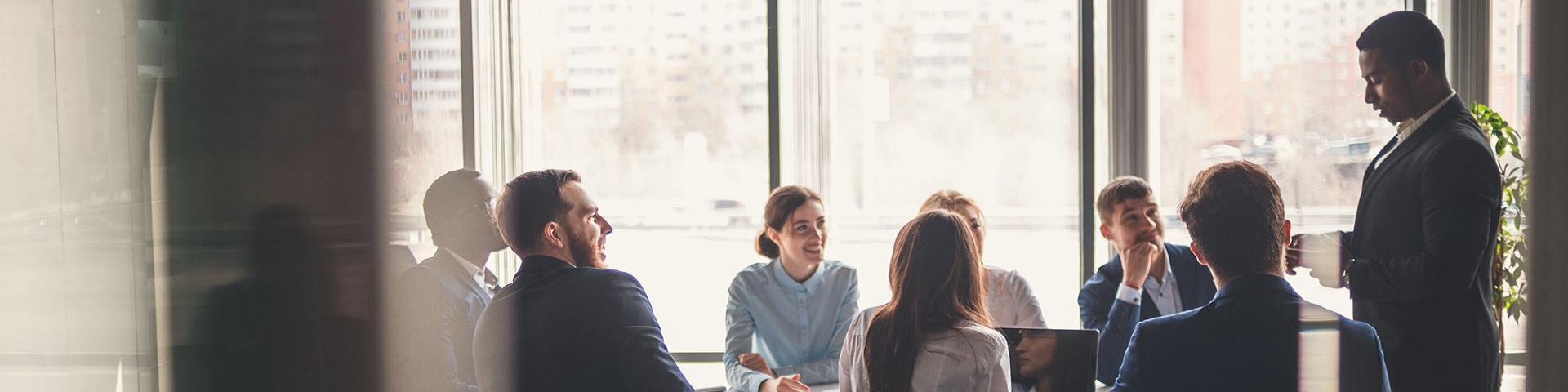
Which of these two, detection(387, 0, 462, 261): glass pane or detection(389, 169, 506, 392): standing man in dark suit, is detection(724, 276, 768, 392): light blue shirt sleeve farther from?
detection(387, 0, 462, 261): glass pane

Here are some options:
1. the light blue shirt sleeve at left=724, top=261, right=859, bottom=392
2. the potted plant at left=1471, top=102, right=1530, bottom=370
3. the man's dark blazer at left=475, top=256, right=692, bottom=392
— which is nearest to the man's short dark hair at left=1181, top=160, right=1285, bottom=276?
the man's dark blazer at left=475, top=256, right=692, bottom=392

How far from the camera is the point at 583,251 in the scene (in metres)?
1.65

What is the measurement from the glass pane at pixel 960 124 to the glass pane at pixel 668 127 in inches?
12.2

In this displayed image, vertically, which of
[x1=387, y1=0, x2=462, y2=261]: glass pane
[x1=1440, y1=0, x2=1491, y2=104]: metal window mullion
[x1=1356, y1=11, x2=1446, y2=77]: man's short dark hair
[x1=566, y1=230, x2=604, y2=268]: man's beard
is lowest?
[x1=566, y1=230, x2=604, y2=268]: man's beard

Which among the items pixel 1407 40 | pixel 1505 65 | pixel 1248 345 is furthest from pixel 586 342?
pixel 1505 65

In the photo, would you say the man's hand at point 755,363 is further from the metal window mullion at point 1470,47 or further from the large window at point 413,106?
the metal window mullion at point 1470,47

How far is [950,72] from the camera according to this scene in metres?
3.35

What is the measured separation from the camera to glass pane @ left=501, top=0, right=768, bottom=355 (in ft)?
11.2

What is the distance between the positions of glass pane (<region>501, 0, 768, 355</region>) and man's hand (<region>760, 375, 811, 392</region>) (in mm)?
1527

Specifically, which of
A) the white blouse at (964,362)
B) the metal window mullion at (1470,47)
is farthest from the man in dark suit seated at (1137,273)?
the metal window mullion at (1470,47)

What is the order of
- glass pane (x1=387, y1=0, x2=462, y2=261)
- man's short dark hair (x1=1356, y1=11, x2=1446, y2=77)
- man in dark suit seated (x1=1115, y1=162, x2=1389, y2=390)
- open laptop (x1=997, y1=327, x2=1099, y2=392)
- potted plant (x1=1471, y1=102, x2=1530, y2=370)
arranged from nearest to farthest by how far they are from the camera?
glass pane (x1=387, y1=0, x2=462, y2=261) < man in dark suit seated (x1=1115, y1=162, x2=1389, y2=390) < open laptop (x1=997, y1=327, x2=1099, y2=392) < man's short dark hair (x1=1356, y1=11, x2=1446, y2=77) < potted plant (x1=1471, y1=102, x2=1530, y2=370)

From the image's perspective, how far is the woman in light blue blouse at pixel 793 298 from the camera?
2385mm

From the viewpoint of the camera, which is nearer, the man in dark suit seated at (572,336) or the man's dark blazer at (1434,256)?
the man in dark suit seated at (572,336)

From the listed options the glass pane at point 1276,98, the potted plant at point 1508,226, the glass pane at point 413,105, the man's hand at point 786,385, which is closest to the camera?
the glass pane at point 413,105
